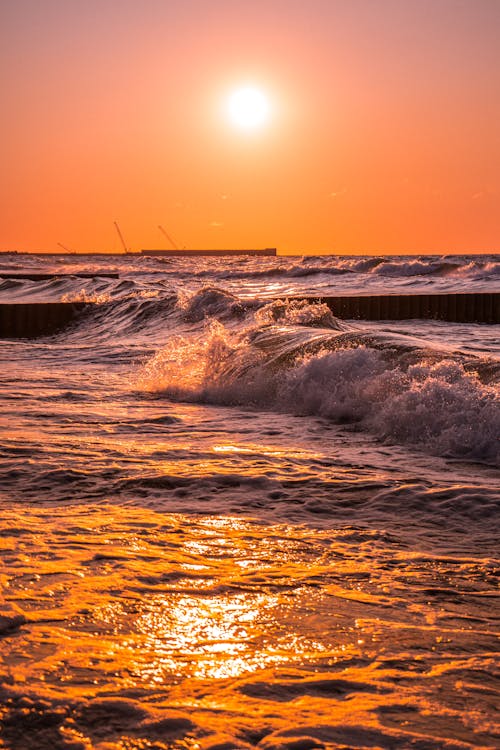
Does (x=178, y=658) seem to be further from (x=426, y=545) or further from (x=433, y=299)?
(x=433, y=299)

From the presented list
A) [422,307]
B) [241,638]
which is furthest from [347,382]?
[422,307]

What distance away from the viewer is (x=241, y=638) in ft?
8.47

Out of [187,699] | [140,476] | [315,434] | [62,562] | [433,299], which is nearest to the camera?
[187,699]

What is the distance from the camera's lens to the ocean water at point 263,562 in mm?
2170

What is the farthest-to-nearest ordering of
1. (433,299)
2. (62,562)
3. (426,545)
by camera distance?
(433,299) → (426,545) → (62,562)

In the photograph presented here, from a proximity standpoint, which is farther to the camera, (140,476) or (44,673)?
(140,476)

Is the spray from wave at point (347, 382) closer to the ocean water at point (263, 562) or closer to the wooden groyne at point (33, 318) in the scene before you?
the ocean water at point (263, 562)

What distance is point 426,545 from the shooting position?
11.8 feet

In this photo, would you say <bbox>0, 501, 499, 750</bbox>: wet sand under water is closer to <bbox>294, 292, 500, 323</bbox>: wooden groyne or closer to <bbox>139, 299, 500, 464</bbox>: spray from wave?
<bbox>139, 299, 500, 464</bbox>: spray from wave

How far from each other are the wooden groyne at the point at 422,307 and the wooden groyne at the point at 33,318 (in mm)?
5404

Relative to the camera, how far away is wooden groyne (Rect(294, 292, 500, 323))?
1970cm

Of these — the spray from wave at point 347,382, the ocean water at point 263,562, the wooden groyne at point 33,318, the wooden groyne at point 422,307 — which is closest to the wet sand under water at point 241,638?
the ocean water at point 263,562

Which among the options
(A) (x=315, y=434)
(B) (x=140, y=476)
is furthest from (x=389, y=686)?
(A) (x=315, y=434)

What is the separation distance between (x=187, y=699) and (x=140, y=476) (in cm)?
262
